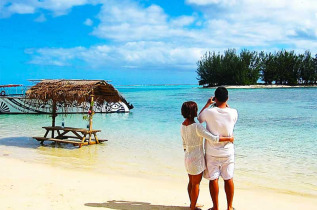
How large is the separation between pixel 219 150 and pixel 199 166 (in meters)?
0.30

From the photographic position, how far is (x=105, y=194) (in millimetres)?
5023

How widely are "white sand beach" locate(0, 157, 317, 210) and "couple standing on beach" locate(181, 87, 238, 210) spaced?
84 cm

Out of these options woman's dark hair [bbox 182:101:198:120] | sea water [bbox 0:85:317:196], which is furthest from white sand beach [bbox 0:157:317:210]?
woman's dark hair [bbox 182:101:198:120]

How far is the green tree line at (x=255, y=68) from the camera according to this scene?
257 ft

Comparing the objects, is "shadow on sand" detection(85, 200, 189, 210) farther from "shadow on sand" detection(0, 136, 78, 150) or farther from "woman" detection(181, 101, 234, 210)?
"shadow on sand" detection(0, 136, 78, 150)

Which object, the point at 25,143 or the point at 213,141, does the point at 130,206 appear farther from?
the point at 25,143

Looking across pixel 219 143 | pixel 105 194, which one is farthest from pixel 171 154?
pixel 219 143

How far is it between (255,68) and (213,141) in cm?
8043

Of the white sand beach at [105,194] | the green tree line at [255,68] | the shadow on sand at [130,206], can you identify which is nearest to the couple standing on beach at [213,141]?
the shadow on sand at [130,206]

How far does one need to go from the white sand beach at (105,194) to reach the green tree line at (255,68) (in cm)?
7428

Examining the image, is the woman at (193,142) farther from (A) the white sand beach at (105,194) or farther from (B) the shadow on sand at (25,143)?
(B) the shadow on sand at (25,143)

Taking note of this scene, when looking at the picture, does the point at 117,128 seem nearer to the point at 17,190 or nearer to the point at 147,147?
the point at 147,147

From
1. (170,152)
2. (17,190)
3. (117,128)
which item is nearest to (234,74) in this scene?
(117,128)

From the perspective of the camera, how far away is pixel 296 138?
11852mm
